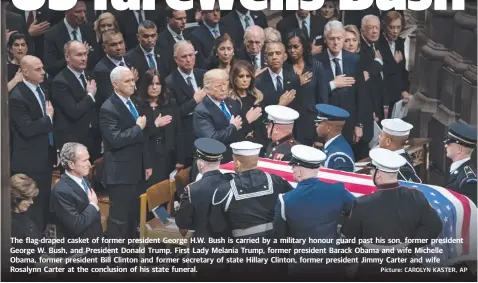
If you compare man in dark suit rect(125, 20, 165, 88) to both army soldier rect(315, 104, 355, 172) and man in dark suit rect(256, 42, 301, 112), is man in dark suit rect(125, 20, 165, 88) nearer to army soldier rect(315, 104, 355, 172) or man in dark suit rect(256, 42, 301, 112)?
man in dark suit rect(256, 42, 301, 112)

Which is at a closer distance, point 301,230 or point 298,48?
point 301,230

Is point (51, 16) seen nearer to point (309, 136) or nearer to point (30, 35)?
point (30, 35)

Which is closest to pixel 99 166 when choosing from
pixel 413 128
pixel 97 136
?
pixel 97 136

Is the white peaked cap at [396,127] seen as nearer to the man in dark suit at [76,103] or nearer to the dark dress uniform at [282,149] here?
the dark dress uniform at [282,149]

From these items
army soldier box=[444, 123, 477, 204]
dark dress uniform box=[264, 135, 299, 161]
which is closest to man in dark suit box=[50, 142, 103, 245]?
dark dress uniform box=[264, 135, 299, 161]

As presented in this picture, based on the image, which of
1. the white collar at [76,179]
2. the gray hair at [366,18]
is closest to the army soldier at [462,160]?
the gray hair at [366,18]

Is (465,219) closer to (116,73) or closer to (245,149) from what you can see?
(245,149)

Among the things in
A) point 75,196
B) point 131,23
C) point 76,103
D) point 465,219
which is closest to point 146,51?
point 131,23

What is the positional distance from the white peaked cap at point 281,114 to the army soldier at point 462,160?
1451 mm

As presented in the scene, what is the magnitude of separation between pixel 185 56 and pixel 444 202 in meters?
2.75

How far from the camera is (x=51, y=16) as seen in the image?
1773 cm

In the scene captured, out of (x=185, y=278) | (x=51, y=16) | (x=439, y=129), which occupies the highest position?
(x=51, y=16)

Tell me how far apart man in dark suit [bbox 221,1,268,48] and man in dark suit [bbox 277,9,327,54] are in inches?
6.9

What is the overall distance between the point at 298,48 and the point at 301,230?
6.64ft
